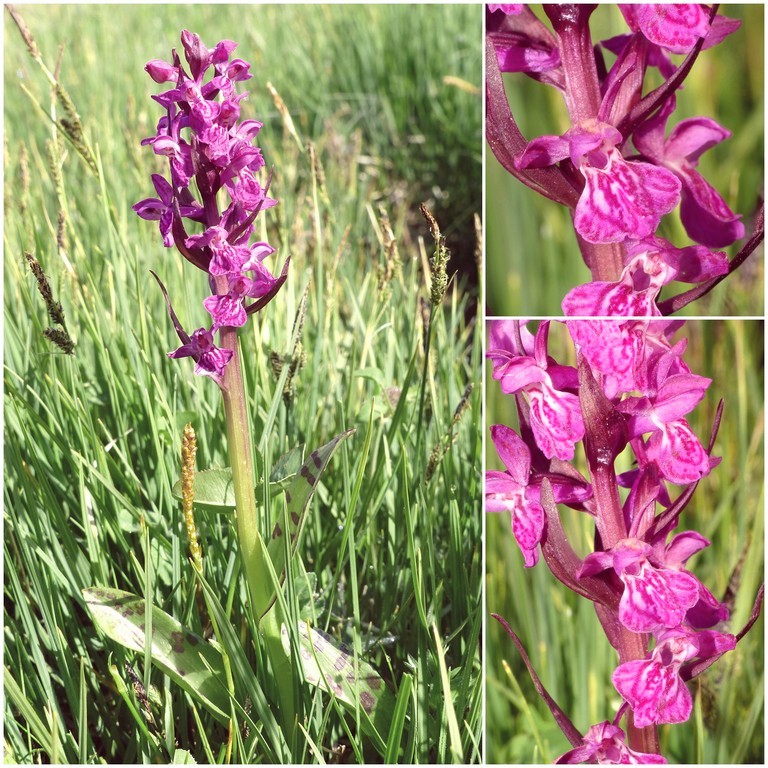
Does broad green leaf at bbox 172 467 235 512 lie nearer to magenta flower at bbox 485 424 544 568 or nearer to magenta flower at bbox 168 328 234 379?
magenta flower at bbox 168 328 234 379

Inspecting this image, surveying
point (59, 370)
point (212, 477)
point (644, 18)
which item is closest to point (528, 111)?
point (644, 18)

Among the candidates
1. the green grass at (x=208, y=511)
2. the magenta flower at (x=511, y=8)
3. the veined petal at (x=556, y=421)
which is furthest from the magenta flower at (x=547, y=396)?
the magenta flower at (x=511, y=8)

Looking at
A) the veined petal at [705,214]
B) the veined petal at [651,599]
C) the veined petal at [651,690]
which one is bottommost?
the veined petal at [651,690]

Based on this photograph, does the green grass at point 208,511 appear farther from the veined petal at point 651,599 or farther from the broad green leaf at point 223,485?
the veined petal at point 651,599

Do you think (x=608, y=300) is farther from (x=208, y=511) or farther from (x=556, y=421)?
(x=208, y=511)

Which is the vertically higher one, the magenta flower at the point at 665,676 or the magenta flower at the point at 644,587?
the magenta flower at the point at 644,587

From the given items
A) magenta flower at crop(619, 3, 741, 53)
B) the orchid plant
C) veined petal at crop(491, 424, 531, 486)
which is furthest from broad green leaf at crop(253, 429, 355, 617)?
magenta flower at crop(619, 3, 741, 53)

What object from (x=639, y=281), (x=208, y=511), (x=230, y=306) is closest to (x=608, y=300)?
(x=639, y=281)
